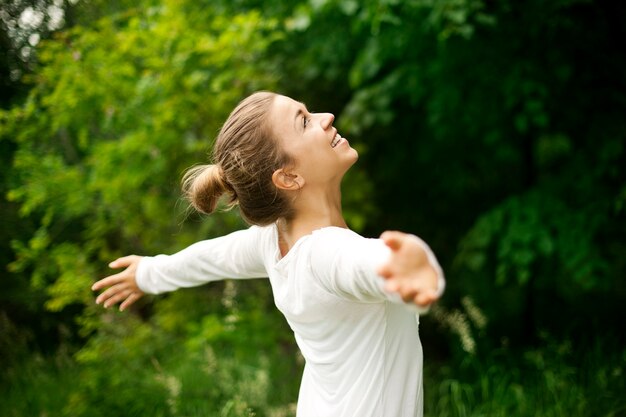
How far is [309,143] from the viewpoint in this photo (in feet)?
5.43

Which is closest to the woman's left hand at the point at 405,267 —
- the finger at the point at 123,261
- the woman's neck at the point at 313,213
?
the woman's neck at the point at 313,213

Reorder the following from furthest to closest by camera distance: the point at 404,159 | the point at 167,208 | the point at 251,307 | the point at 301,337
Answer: the point at 404,159 → the point at 251,307 → the point at 167,208 → the point at 301,337

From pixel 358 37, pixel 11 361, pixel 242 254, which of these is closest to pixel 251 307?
pixel 11 361

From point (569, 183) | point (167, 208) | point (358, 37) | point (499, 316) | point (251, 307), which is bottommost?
point (499, 316)

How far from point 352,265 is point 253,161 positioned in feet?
1.71

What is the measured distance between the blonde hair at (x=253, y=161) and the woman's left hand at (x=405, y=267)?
0.59 metres

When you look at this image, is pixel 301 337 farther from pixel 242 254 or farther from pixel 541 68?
pixel 541 68

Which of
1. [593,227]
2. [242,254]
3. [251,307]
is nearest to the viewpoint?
[242,254]

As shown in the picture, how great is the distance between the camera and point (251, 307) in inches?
177

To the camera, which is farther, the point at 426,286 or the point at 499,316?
the point at 499,316

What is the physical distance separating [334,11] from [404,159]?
1.60 meters

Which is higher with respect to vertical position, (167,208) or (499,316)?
(167,208)

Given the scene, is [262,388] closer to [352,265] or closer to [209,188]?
[209,188]

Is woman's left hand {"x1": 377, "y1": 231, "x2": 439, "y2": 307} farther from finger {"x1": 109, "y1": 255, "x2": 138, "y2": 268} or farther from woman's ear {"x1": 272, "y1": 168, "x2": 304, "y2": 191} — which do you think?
finger {"x1": 109, "y1": 255, "x2": 138, "y2": 268}
